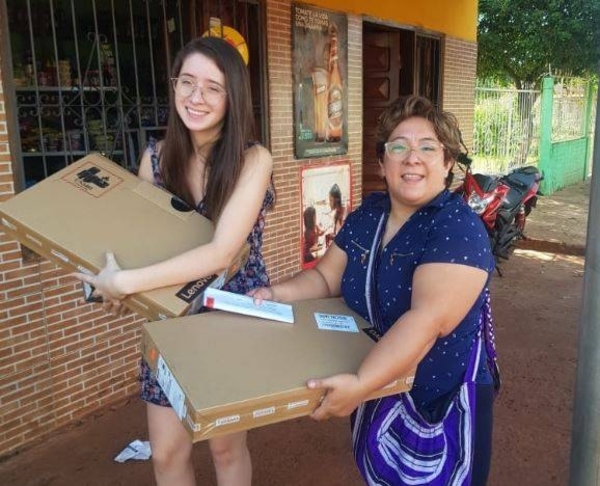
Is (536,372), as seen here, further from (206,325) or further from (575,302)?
(206,325)

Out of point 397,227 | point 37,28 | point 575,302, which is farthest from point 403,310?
point 575,302

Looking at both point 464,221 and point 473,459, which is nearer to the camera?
point 464,221

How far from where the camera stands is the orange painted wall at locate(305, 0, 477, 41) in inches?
230

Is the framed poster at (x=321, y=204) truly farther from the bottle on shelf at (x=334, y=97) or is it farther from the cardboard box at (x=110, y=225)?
the cardboard box at (x=110, y=225)

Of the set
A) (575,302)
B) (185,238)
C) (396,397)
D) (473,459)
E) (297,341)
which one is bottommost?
(575,302)

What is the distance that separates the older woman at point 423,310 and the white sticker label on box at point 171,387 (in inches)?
14.2

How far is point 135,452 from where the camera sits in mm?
3182

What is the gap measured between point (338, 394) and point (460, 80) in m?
7.59

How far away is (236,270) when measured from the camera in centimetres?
186

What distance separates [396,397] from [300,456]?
163 centimetres

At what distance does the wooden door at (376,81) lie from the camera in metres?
7.30

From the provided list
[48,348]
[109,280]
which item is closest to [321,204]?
[48,348]

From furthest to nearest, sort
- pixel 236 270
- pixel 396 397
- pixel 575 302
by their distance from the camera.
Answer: pixel 575 302 < pixel 236 270 < pixel 396 397

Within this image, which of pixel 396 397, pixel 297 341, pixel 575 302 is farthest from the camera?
pixel 575 302
